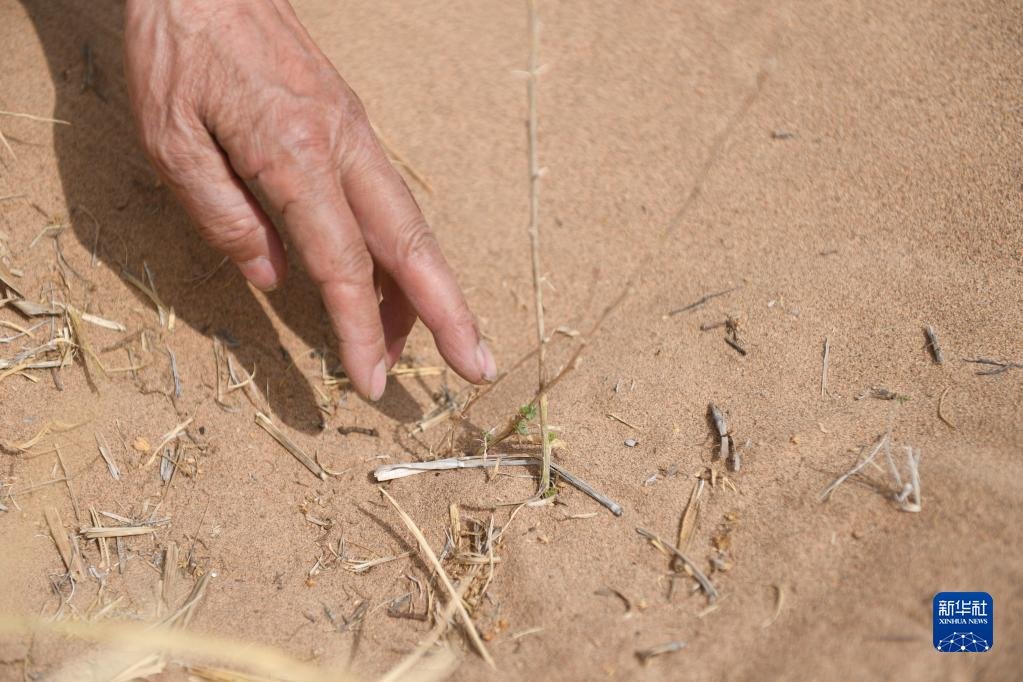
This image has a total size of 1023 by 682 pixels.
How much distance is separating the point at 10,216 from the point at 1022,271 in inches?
108

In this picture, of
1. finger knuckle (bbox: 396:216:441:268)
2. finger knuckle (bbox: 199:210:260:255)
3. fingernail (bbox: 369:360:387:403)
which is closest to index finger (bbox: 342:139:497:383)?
finger knuckle (bbox: 396:216:441:268)

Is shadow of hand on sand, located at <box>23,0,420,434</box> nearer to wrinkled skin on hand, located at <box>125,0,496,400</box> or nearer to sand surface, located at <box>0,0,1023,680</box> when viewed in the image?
sand surface, located at <box>0,0,1023,680</box>

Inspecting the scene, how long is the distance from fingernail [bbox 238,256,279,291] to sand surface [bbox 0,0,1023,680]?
264mm

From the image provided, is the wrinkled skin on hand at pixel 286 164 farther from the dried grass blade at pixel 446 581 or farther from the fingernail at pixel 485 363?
the dried grass blade at pixel 446 581

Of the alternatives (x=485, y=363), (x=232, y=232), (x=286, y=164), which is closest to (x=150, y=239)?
(x=232, y=232)

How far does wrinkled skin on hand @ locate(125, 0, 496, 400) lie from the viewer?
1997 millimetres

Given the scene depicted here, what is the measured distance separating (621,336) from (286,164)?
1048mm

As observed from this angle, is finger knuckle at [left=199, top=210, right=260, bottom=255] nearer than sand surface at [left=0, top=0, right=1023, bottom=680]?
No

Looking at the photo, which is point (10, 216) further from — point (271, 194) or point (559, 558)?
point (559, 558)

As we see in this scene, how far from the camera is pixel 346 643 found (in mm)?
1747

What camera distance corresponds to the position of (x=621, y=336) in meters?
2.40

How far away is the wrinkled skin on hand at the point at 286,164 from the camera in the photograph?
78.6 inches

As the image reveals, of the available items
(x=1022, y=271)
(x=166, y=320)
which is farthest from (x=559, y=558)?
(x=1022, y=271)

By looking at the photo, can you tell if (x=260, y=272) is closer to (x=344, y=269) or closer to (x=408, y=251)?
(x=344, y=269)
